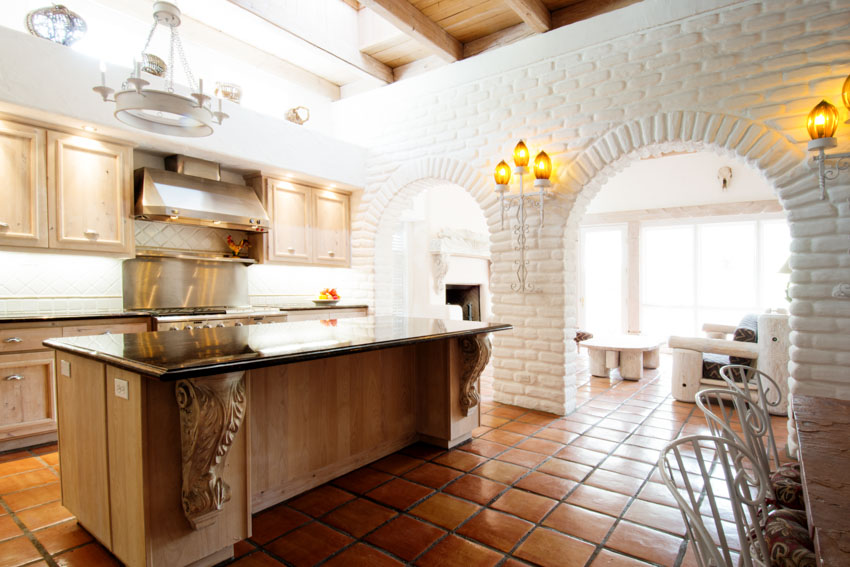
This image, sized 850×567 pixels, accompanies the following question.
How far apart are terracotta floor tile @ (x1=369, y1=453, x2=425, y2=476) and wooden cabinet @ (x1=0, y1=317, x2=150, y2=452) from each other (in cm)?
217

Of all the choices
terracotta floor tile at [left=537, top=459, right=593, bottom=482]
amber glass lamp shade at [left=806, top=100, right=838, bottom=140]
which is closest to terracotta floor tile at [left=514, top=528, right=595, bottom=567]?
terracotta floor tile at [left=537, top=459, right=593, bottom=482]

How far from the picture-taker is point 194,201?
4.12m

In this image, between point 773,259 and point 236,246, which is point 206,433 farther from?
point 773,259

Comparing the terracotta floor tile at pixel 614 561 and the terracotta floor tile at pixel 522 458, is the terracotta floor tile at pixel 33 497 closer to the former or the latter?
the terracotta floor tile at pixel 522 458

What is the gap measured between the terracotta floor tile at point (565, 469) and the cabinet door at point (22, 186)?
378 cm

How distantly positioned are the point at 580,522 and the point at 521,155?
9.12 ft

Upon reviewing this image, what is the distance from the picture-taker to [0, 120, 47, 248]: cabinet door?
3107 millimetres

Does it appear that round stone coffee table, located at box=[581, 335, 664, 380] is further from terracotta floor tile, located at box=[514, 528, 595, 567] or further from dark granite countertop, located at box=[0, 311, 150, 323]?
dark granite countertop, located at box=[0, 311, 150, 323]

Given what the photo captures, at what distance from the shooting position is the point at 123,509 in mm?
1736

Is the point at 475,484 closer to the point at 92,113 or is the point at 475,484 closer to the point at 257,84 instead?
the point at 92,113

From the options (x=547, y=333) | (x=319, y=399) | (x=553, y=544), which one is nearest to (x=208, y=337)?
(x=319, y=399)

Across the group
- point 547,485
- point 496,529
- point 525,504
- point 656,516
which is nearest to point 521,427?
point 547,485

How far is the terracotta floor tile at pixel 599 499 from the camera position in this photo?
2.25 metres

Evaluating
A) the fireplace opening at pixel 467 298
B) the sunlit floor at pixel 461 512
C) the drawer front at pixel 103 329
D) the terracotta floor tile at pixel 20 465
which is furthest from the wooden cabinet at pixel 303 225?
the fireplace opening at pixel 467 298
